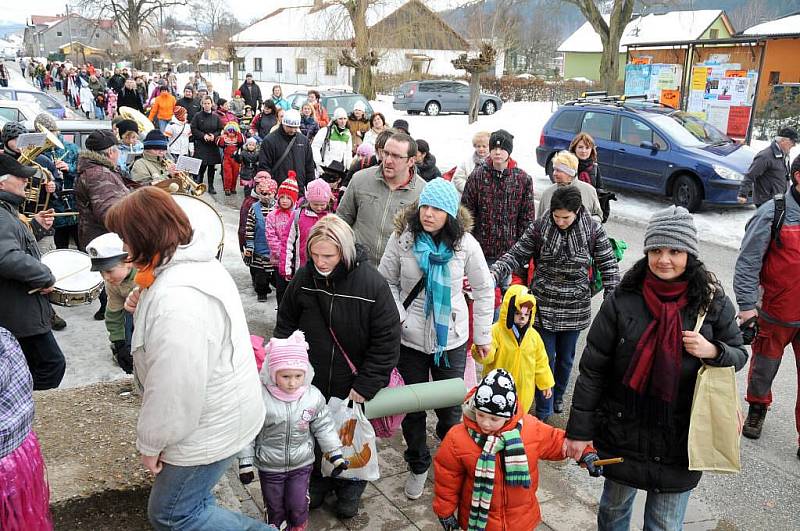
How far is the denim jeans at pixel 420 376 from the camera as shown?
13.4 feet

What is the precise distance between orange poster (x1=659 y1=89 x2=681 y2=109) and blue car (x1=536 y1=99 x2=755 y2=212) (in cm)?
433

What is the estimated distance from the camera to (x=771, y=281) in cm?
466

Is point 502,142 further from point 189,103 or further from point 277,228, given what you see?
point 189,103

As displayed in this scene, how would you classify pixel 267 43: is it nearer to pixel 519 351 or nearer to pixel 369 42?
pixel 369 42

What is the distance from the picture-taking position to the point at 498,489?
10.1 feet

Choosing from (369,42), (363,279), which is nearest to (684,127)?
(363,279)

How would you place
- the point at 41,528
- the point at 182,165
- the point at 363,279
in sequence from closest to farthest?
the point at 41,528 < the point at 363,279 < the point at 182,165

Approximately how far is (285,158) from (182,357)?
626 cm

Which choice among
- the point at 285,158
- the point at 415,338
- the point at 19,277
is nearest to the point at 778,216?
the point at 415,338

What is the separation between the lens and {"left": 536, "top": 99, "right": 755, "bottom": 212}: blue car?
1177 centimetres

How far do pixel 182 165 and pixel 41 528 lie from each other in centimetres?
737

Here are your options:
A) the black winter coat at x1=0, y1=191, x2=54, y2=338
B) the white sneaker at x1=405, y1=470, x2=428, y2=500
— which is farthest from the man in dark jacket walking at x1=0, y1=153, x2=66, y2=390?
the white sneaker at x1=405, y1=470, x2=428, y2=500

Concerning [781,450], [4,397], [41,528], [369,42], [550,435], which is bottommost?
[781,450]

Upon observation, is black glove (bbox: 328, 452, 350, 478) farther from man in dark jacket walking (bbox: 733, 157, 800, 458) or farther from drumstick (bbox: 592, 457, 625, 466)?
man in dark jacket walking (bbox: 733, 157, 800, 458)
